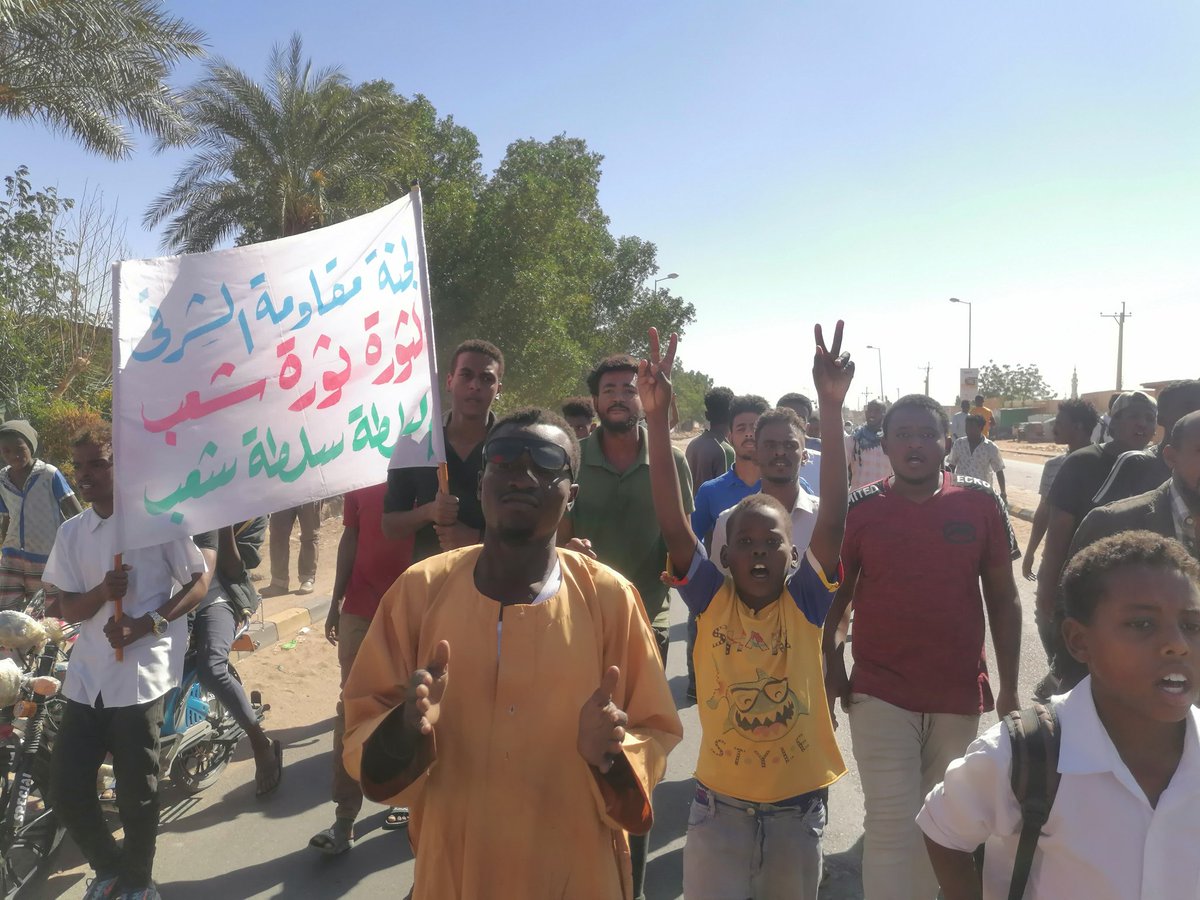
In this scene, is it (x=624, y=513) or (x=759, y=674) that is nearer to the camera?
(x=759, y=674)

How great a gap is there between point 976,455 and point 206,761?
8343 millimetres

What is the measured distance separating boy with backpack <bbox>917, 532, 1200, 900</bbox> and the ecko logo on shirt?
1356 millimetres

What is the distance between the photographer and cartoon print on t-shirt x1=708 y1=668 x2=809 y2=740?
2783 millimetres

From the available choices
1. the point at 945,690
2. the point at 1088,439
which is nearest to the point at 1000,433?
the point at 1088,439

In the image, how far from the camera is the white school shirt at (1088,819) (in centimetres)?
169

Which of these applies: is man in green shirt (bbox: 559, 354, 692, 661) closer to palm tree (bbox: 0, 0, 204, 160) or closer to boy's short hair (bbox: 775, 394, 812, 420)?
boy's short hair (bbox: 775, 394, 812, 420)

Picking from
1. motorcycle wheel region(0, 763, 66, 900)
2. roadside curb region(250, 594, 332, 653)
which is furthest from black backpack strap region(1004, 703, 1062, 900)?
roadside curb region(250, 594, 332, 653)

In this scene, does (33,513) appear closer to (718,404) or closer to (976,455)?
(718,404)

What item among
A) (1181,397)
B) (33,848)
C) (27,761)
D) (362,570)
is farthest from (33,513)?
(1181,397)

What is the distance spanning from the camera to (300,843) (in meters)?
4.07

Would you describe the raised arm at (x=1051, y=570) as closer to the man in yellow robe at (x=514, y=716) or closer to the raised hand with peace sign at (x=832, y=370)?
the raised hand with peace sign at (x=832, y=370)

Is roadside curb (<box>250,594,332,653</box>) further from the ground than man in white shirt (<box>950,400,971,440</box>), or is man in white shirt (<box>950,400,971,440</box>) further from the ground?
man in white shirt (<box>950,400,971,440</box>)

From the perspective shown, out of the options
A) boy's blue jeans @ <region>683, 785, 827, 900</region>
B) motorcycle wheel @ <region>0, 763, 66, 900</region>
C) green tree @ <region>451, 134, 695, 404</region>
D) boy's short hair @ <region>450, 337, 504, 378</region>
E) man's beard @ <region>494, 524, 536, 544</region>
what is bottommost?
motorcycle wheel @ <region>0, 763, 66, 900</region>

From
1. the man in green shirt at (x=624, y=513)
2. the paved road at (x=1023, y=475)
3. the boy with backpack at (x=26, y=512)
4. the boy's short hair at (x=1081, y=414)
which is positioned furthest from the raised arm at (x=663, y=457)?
the paved road at (x=1023, y=475)
